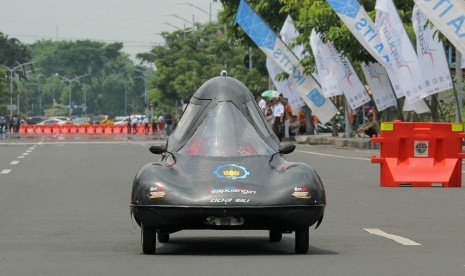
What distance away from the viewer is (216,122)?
12.4 meters

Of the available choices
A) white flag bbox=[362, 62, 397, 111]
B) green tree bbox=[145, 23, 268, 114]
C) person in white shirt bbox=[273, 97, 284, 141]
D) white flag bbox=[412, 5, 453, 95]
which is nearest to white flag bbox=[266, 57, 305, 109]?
person in white shirt bbox=[273, 97, 284, 141]

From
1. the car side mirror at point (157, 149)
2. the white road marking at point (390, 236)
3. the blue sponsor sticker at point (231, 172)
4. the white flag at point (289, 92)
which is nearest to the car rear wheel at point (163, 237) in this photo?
the car side mirror at point (157, 149)

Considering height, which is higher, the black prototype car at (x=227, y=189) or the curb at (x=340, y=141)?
the black prototype car at (x=227, y=189)

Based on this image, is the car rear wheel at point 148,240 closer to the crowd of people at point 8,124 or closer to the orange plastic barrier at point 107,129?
the crowd of people at point 8,124

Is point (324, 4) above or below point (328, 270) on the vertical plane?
above

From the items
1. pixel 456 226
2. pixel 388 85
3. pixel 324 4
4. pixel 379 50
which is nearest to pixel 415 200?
pixel 456 226

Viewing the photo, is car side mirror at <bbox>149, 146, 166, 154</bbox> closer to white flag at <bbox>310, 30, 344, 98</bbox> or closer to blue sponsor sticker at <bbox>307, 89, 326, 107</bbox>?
white flag at <bbox>310, 30, 344, 98</bbox>

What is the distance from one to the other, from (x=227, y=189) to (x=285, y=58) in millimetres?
40474

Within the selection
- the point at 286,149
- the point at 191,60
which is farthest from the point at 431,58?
the point at 191,60

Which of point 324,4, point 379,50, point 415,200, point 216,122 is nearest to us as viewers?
point 216,122

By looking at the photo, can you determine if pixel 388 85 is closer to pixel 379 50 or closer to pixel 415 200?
pixel 379 50

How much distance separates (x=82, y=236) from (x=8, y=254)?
80.0 inches

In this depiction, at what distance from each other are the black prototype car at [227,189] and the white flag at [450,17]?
20.2 m

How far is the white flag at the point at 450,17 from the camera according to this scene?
31.8 metres
